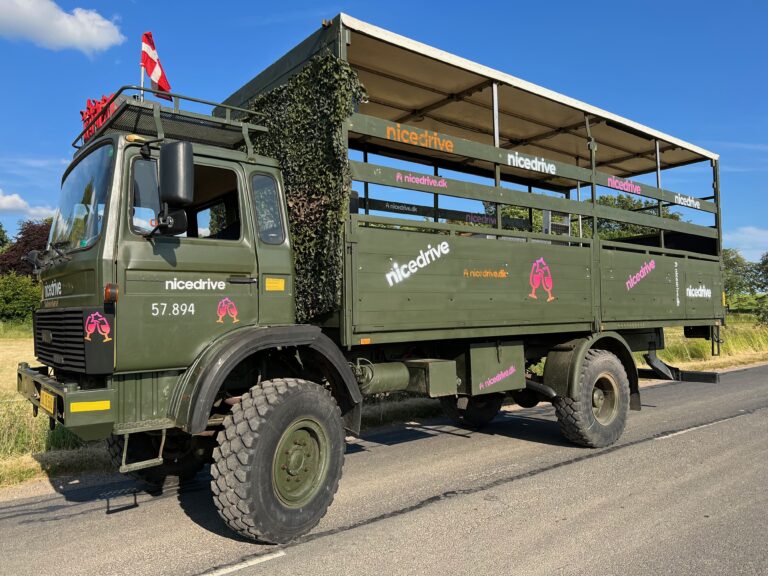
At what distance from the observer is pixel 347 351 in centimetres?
498

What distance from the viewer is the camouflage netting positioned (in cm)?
455

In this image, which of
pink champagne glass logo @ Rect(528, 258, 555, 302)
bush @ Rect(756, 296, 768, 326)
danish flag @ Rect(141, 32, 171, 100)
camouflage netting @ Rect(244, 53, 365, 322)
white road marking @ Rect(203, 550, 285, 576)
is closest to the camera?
white road marking @ Rect(203, 550, 285, 576)

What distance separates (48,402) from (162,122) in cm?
225

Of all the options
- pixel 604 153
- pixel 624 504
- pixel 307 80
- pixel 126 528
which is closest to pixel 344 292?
pixel 307 80

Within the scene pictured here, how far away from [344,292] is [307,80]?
6.15ft

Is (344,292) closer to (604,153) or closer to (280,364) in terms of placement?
(280,364)

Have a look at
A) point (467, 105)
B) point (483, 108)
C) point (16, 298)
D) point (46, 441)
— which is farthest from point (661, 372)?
point (16, 298)

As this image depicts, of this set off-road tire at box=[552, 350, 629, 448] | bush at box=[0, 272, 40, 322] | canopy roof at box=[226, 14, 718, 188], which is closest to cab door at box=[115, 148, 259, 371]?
canopy roof at box=[226, 14, 718, 188]

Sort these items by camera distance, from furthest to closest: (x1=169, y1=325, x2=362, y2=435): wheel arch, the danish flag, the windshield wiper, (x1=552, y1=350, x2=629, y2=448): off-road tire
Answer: (x1=552, y1=350, x2=629, y2=448): off-road tire < the danish flag < the windshield wiper < (x1=169, y1=325, x2=362, y2=435): wheel arch

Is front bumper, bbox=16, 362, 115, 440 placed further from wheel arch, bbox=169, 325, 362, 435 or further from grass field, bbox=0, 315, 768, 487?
grass field, bbox=0, 315, 768, 487

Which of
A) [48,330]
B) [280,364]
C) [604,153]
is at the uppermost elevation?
[604,153]

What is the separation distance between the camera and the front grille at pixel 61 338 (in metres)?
3.63

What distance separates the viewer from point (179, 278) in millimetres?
3896

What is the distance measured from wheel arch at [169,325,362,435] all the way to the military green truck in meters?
0.02
